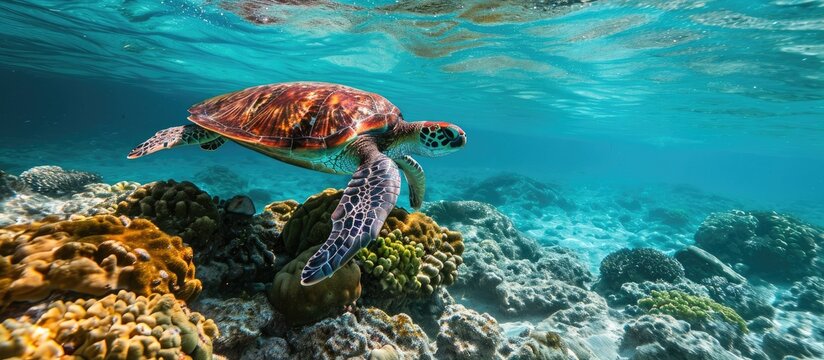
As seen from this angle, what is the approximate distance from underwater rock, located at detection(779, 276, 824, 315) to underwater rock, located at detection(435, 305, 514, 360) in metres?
9.81

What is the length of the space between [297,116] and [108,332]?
3044mm

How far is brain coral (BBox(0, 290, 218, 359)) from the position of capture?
61.8 inches

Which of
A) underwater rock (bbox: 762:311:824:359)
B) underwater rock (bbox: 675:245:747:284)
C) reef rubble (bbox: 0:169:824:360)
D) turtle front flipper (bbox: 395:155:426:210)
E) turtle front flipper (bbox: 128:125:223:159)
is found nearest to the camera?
reef rubble (bbox: 0:169:824:360)

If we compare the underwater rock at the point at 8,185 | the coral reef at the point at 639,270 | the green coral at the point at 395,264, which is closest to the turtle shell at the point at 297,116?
the green coral at the point at 395,264

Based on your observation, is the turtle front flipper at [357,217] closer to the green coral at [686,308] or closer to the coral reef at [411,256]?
the coral reef at [411,256]

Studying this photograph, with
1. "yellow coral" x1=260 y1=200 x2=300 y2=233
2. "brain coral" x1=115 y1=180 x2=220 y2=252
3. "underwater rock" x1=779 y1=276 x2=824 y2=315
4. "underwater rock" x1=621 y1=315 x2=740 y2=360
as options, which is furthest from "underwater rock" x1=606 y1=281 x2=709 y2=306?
"brain coral" x1=115 y1=180 x2=220 y2=252

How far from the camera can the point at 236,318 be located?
2615mm

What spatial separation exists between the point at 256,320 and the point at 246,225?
120cm

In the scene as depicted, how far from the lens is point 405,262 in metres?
3.67

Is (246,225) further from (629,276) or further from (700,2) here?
(700,2)

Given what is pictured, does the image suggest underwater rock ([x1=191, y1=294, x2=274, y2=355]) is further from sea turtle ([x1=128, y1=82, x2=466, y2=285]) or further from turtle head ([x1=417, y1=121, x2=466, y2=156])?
turtle head ([x1=417, y1=121, x2=466, y2=156])

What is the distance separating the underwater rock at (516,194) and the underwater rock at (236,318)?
1852 centimetres

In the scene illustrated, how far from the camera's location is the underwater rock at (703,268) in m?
9.37

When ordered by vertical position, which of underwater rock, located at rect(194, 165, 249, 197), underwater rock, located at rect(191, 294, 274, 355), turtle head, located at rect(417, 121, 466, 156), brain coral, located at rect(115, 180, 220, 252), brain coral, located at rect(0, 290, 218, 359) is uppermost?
turtle head, located at rect(417, 121, 466, 156)
